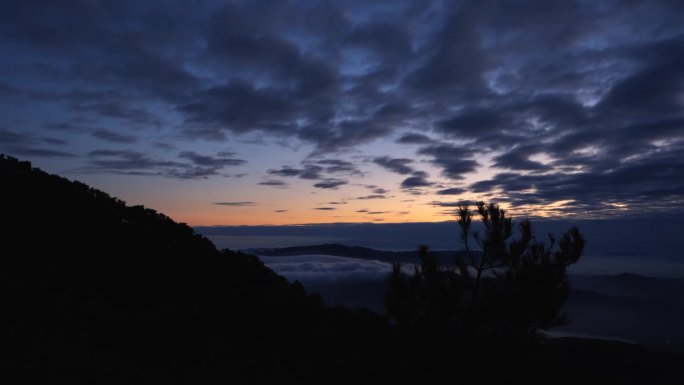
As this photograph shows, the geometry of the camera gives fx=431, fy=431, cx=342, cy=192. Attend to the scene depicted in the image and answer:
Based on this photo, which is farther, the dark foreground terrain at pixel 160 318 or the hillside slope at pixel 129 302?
the dark foreground terrain at pixel 160 318

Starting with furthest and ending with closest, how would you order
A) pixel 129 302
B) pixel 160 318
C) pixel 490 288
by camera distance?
pixel 490 288, pixel 129 302, pixel 160 318

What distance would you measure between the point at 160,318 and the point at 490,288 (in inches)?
510

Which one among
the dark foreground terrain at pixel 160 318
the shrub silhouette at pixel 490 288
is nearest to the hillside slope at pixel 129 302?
the dark foreground terrain at pixel 160 318

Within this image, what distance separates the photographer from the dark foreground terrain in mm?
10625

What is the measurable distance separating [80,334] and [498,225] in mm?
15507

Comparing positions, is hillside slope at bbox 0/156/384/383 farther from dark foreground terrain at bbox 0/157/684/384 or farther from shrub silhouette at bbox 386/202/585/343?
shrub silhouette at bbox 386/202/585/343

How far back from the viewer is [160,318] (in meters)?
13.8

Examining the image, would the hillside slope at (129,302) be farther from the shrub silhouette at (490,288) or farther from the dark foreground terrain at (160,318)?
the shrub silhouette at (490,288)

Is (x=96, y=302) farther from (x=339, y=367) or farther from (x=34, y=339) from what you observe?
(x=339, y=367)

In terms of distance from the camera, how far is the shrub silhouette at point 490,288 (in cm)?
1758

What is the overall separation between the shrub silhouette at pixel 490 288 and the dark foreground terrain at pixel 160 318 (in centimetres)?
85

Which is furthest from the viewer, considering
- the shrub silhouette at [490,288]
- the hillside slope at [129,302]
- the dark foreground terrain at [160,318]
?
the shrub silhouette at [490,288]

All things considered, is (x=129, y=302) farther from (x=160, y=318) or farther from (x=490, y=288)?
(x=490, y=288)

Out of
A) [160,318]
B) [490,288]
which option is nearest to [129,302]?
[160,318]
